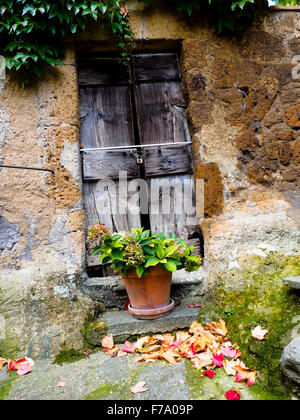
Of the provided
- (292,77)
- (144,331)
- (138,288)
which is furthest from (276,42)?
(144,331)

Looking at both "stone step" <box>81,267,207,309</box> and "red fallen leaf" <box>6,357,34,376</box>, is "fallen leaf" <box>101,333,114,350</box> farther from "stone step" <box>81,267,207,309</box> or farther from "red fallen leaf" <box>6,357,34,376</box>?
"red fallen leaf" <box>6,357,34,376</box>

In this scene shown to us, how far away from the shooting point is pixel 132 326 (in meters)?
2.27

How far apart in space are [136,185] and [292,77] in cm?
164

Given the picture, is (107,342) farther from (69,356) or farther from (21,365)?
(21,365)

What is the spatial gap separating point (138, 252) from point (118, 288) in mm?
586

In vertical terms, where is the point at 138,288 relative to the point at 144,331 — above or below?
above

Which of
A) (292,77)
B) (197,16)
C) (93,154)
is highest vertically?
(197,16)

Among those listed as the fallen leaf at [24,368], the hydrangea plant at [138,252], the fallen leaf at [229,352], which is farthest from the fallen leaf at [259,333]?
the fallen leaf at [24,368]

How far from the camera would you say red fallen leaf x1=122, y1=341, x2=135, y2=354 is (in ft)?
6.89

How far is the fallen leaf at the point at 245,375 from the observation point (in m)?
1.69

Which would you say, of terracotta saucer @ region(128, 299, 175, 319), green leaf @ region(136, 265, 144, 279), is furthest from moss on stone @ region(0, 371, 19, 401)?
→ green leaf @ region(136, 265, 144, 279)

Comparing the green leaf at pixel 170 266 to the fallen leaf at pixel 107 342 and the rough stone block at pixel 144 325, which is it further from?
the fallen leaf at pixel 107 342

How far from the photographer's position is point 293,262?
2.43 metres

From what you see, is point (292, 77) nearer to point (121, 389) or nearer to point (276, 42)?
point (276, 42)
